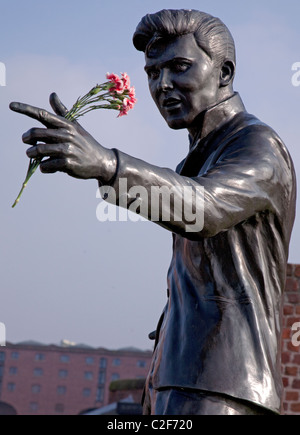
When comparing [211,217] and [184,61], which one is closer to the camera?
[211,217]

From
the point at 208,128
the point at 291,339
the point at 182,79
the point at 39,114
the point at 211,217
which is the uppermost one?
the point at 182,79

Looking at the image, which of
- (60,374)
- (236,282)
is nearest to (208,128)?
(236,282)

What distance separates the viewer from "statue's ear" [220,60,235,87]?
7.77ft

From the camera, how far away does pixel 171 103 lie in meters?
2.31

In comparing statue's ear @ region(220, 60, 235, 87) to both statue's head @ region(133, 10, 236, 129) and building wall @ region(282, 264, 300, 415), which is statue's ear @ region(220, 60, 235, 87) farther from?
building wall @ region(282, 264, 300, 415)

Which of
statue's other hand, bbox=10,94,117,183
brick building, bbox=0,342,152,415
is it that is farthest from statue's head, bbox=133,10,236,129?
brick building, bbox=0,342,152,415

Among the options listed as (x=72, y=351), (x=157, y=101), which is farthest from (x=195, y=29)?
(x=72, y=351)

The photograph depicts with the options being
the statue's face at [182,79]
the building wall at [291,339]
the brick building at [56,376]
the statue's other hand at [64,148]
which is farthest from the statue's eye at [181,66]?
the brick building at [56,376]

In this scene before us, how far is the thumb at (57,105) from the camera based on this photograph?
1.94 meters

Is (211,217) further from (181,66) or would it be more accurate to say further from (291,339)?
(291,339)

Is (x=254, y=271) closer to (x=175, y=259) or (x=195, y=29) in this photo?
(x=175, y=259)

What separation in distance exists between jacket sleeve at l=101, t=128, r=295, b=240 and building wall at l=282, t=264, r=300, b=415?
5795 mm

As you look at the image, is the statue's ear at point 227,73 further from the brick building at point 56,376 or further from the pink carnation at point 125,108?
the brick building at point 56,376

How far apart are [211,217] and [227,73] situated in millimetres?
709
